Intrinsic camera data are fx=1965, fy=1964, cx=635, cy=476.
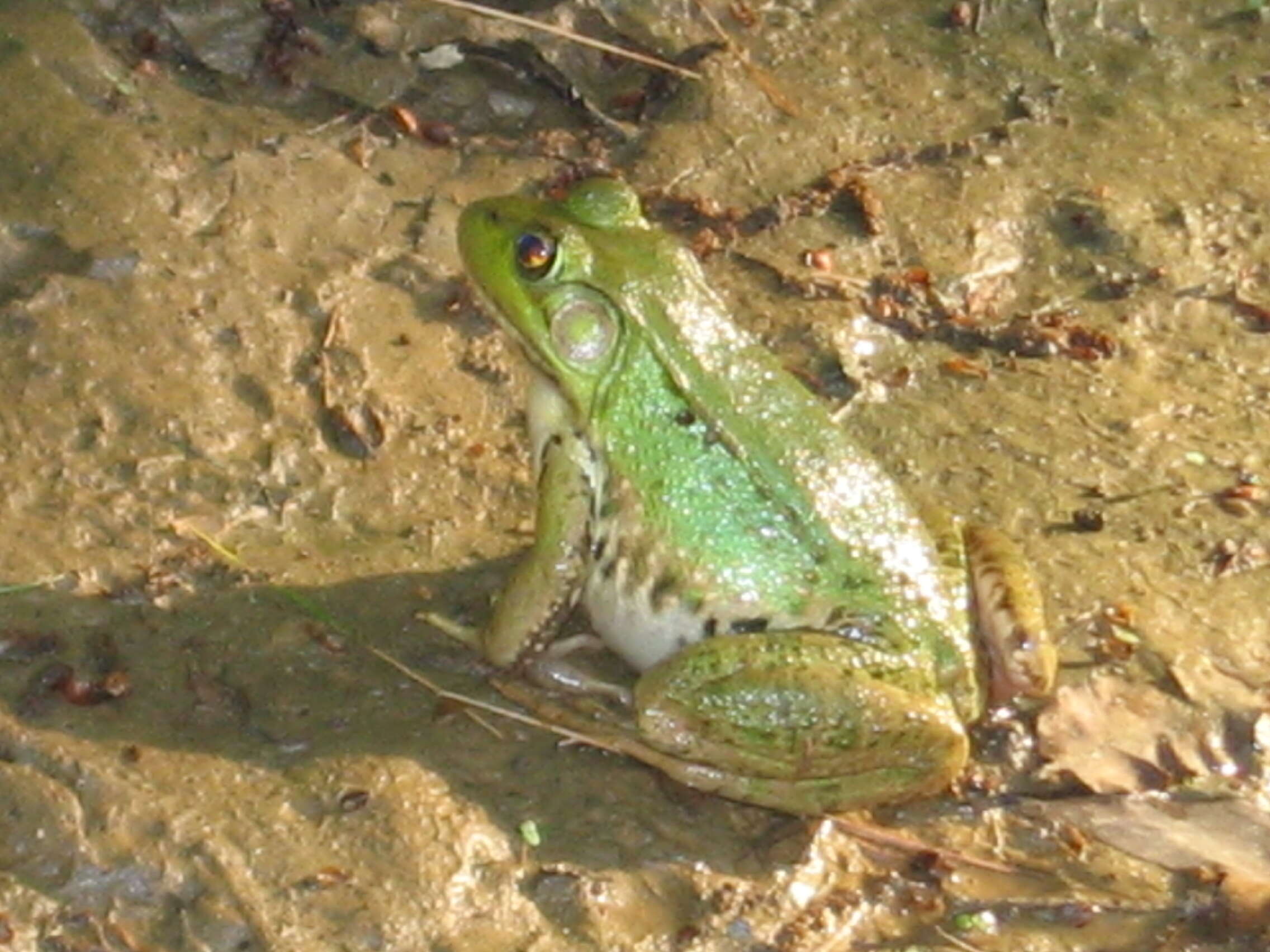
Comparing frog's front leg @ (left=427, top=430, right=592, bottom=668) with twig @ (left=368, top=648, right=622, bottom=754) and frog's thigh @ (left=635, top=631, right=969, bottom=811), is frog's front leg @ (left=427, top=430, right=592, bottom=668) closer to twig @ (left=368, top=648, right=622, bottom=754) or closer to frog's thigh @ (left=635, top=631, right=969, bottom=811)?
twig @ (left=368, top=648, right=622, bottom=754)

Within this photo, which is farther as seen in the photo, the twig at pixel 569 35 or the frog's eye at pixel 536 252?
the twig at pixel 569 35

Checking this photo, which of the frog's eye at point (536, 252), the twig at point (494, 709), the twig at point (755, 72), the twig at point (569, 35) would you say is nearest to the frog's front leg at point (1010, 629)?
the twig at point (494, 709)

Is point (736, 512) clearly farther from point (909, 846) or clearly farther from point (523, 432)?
point (523, 432)

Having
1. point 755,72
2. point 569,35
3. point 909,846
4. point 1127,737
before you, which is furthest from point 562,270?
point 755,72

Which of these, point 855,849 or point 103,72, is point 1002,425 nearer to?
point 855,849

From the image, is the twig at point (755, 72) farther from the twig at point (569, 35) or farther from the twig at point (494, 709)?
the twig at point (494, 709)

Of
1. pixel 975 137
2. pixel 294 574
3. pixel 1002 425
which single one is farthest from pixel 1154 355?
pixel 294 574
